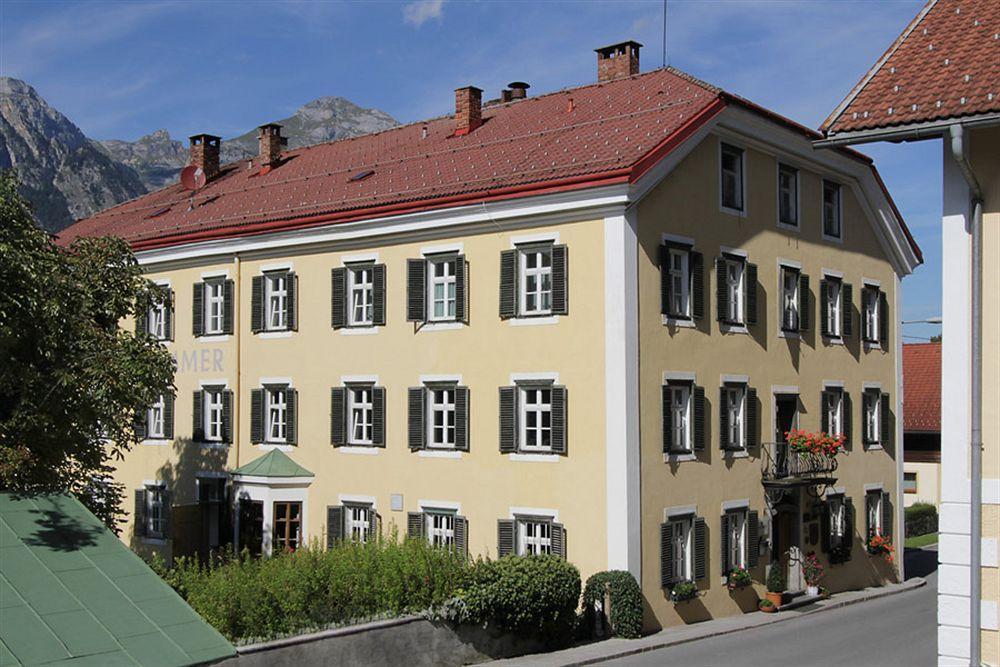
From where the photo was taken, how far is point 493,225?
2548cm

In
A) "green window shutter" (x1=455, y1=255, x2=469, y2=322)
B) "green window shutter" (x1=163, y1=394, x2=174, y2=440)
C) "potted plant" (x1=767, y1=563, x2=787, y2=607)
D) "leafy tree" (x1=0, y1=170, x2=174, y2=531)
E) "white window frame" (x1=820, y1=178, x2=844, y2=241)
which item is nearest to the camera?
"leafy tree" (x1=0, y1=170, x2=174, y2=531)

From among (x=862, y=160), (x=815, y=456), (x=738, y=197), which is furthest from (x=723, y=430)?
(x=862, y=160)

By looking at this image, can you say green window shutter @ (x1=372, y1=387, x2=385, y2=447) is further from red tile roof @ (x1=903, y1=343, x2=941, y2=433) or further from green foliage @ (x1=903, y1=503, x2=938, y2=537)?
red tile roof @ (x1=903, y1=343, x2=941, y2=433)

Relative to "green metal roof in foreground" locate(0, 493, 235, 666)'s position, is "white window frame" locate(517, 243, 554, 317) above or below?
above

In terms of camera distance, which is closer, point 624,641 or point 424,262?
point 624,641

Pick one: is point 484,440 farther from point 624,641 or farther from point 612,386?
point 624,641

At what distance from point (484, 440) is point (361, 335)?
4492 mm

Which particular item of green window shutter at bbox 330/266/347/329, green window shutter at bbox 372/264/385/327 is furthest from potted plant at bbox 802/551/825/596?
green window shutter at bbox 330/266/347/329

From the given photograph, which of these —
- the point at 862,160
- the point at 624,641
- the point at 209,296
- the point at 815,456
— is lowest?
the point at 624,641

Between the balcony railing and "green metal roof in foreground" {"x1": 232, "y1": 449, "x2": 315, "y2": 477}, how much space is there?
34.6 feet

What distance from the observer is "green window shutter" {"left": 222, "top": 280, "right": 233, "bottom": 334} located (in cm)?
3133

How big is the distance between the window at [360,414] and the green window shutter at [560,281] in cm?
574

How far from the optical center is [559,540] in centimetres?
2411

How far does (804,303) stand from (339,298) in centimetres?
1108
